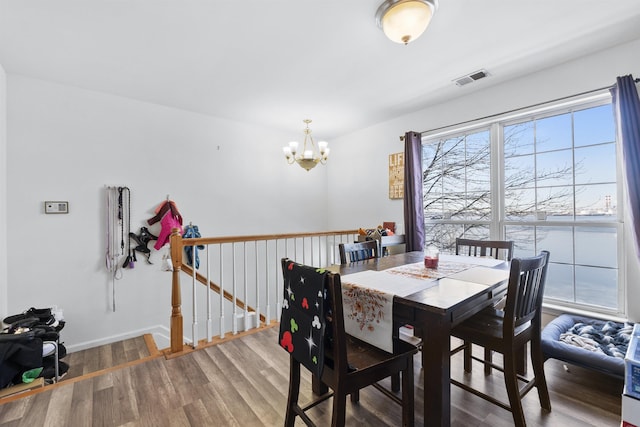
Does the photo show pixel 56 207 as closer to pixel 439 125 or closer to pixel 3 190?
pixel 3 190

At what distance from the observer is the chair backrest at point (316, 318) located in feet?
3.80

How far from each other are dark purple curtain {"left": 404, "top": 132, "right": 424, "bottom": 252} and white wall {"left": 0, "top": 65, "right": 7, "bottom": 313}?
4.16 meters

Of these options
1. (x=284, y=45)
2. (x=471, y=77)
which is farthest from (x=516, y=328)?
(x=284, y=45)

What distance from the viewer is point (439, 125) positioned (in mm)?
3514

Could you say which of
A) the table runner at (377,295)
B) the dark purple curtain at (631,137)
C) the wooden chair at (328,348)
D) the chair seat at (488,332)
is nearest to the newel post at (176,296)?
the wooden chair at (328,348)

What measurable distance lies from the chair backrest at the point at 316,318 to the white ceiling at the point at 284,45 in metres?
1.79

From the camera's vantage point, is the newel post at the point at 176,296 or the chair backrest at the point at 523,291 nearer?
the chair backrest at the point at 523,291

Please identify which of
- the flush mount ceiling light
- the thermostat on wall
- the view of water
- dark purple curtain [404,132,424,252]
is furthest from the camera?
dark purple curtain [404,132,424,252]

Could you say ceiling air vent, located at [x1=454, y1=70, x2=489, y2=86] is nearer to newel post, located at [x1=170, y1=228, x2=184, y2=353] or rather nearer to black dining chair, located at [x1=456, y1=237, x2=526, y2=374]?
black dining chair, located at [x1=456, y1=237, x2=526, y2=374]

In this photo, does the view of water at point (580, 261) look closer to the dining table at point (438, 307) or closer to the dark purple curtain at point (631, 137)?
the dark purple curtain at point (631, 137)

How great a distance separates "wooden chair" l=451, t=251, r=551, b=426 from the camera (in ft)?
4.54

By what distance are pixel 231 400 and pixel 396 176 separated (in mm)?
3218

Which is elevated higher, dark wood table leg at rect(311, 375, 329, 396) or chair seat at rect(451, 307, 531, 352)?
chair seat at rect(451, 307, 531, 352)

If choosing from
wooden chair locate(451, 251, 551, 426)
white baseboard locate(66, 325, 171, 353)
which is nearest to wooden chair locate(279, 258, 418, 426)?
wooden chair locate(451, 251, 551, 426)
